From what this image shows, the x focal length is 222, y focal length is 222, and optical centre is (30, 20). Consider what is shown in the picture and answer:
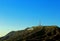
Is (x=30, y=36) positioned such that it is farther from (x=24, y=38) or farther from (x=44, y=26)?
(x=44, y=26)

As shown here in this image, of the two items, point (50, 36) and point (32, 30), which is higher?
point (32, 30)

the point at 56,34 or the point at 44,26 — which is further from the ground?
the point at 44,26

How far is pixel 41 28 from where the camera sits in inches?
3177

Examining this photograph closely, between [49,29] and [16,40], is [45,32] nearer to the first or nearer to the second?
[49,29]

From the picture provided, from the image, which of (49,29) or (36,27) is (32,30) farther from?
(49,29)

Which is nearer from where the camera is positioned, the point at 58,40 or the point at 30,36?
the point at 58,40

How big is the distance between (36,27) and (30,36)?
7360mm

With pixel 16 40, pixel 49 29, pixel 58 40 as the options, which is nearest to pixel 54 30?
pixel 49 29

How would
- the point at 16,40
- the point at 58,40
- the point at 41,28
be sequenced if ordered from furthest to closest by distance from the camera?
the point at 41,28 → the point at 16,40 → the point at 58,40

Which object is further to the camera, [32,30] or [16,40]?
[32,30]

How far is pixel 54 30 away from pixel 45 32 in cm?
322

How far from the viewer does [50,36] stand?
241 feet

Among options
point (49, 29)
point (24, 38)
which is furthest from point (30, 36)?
point (49, 29)

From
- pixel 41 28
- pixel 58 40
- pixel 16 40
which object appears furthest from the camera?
pixel 41 28
